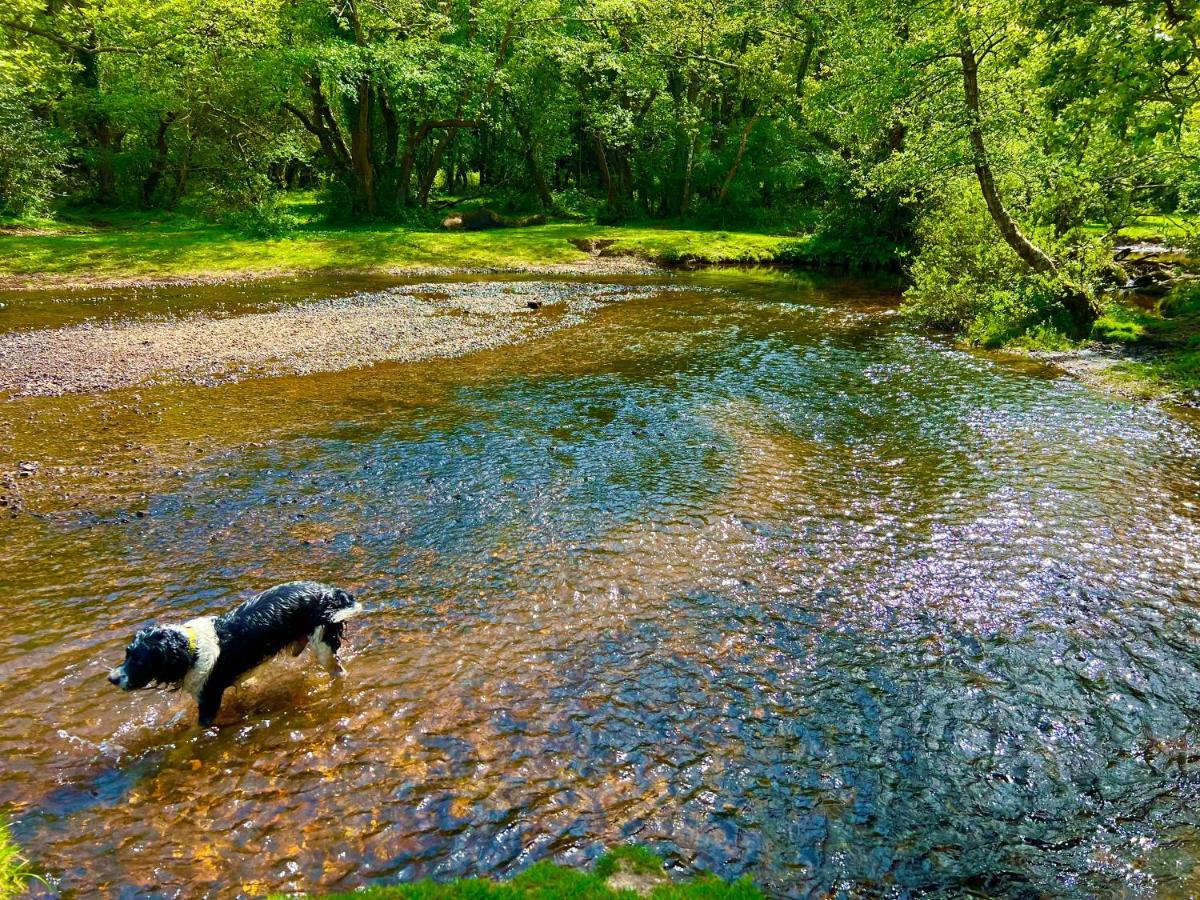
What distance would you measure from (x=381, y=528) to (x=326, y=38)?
3748cm

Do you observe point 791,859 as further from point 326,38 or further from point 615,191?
point 615,191

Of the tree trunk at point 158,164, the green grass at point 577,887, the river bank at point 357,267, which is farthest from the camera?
the tree trunk at point 158,164

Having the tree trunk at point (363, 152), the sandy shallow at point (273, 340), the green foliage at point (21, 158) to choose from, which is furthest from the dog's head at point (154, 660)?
the green foliage at point (21, 158)

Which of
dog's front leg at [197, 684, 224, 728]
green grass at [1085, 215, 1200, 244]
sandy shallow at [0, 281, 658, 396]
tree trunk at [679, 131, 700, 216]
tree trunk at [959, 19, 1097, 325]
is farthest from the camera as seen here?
tree trunk at [679, 131, 700, 216]

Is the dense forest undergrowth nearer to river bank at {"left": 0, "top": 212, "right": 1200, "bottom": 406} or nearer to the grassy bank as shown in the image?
the grassy bank

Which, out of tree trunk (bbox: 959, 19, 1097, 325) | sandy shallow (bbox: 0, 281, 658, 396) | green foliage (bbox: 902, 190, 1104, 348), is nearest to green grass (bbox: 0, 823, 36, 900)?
sandy shallow (bbox: 0, 281, 658, 396)

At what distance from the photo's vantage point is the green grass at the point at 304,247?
29.8m

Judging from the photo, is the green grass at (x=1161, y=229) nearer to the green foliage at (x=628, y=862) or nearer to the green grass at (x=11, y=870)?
the green foliage at (x=628, y=862)

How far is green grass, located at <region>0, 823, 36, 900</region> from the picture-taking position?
3.89 m

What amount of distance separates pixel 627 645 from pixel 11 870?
4.74 metres

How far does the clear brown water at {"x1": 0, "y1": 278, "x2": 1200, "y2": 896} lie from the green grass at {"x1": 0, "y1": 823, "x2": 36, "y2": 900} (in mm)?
145

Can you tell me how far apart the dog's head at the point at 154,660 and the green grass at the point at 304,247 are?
29.1m

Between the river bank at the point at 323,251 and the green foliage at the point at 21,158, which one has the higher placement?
the green foliage at the point at 21,158

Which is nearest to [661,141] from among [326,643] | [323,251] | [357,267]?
[323,251]
